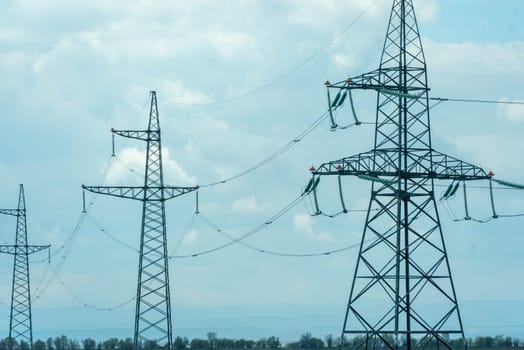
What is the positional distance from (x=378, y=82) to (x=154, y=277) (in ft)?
66.5

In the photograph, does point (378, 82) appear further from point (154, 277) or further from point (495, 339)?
point (495, 339)

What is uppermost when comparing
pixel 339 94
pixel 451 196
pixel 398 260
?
pixel 339 94

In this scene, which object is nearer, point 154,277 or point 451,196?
point 451,196

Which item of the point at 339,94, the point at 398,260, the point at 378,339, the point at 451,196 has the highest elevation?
the point at 339,94

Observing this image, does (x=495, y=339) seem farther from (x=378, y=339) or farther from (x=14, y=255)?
(x=378, y=339)

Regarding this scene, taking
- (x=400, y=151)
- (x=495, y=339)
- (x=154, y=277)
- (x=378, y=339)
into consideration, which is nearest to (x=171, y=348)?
(x=154, y=277)

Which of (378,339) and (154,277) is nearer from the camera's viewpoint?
(378,339)

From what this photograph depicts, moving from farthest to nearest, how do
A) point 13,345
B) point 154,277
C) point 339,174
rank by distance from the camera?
point 13,345 < point 154,277 < point 339,174

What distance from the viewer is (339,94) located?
5634 centimetres

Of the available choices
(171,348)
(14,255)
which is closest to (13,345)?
(14,255)

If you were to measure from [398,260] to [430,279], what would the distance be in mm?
2012

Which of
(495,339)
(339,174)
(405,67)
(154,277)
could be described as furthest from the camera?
(495,339)

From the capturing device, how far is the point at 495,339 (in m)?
150

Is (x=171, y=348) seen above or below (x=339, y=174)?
below
